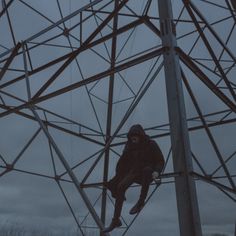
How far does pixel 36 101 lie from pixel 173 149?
4402 mm

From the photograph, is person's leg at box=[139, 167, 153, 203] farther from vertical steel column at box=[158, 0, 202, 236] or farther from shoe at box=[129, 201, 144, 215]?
vertical steel column at box=[158, 0, 202, 236]

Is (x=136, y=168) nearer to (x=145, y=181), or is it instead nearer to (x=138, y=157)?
(x=138, y=157)

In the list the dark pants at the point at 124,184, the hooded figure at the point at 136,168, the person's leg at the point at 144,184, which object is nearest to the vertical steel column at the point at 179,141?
the hooded figure at the point at 136,168

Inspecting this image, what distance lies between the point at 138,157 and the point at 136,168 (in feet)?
0.76

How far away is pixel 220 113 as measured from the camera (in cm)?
1563

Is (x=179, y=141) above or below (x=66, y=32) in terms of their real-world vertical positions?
below

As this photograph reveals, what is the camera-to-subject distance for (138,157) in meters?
8.05


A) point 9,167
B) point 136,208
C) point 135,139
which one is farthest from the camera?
point 9,167

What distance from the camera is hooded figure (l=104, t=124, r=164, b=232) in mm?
7691

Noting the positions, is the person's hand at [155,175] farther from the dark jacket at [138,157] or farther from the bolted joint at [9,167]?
the bolted joint at [9,167]

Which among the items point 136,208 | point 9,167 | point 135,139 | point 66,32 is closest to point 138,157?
point 135,139

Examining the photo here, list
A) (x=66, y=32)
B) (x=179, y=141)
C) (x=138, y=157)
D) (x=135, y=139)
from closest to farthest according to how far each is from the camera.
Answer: (x=179, y=141) < (x=138, y=157) < (x=135, y=139) < (x=66, y=32)

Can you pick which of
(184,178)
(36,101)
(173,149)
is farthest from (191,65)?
(36,101)

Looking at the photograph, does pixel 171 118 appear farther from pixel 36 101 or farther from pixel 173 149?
pixel 36 101
